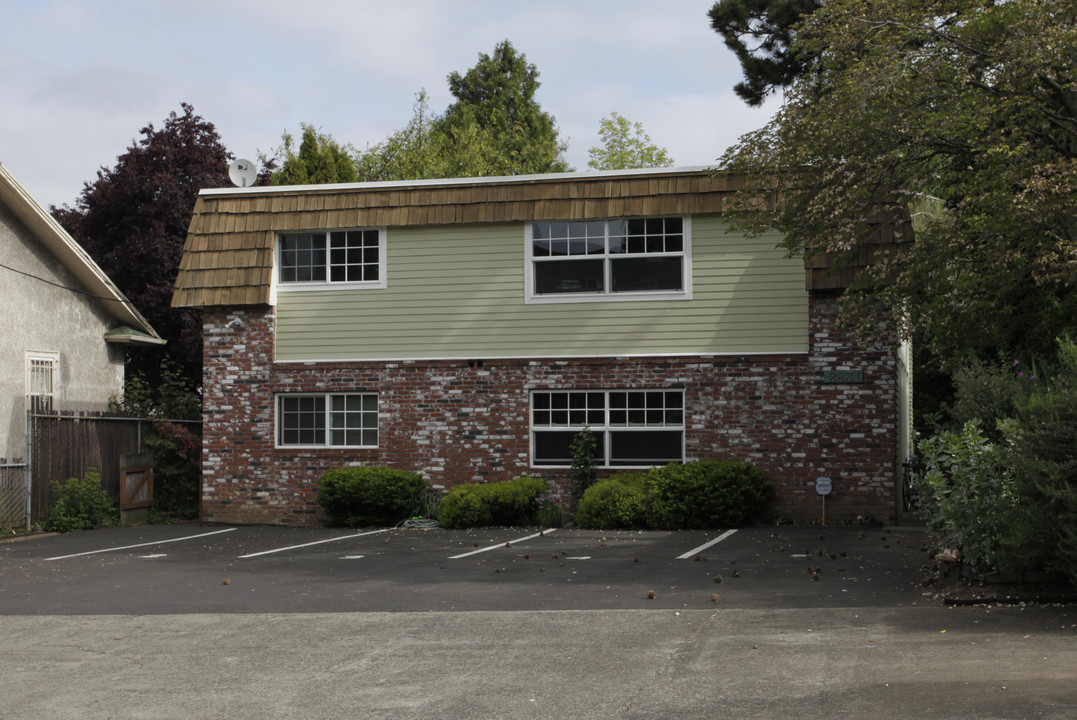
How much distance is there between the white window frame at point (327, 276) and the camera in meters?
19.4

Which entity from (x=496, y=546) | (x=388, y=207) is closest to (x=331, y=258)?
(x=388, y=207)

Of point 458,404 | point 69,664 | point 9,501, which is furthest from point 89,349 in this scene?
point 69,664

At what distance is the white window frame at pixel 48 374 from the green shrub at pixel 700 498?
38.2 feet

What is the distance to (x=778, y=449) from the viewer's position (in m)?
17.6

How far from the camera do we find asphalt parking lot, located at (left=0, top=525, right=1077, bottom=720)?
6.29m

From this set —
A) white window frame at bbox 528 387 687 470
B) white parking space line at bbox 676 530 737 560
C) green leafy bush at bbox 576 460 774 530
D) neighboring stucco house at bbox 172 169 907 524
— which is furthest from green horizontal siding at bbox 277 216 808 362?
white parking space line at bbox 676 530 737 560

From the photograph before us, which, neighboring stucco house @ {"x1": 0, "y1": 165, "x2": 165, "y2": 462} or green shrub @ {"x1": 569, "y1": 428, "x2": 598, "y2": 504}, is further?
neighboring stucco house @ {"x1": 0, "y1": 165, "x2": 165, "y2": 462}

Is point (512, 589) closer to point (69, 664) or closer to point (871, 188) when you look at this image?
point (69, 664)

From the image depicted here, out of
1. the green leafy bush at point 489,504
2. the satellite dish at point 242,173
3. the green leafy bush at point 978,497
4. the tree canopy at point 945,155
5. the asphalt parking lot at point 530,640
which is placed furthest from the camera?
the satellite dish at point 242,173

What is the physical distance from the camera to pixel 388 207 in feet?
63.2

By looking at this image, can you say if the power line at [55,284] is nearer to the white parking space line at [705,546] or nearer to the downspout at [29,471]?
the downspout at [29,471]

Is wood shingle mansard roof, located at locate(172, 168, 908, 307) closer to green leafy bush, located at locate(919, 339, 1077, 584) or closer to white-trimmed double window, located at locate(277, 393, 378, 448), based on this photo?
white-trimmed double window, located at locate(277, 393, 378, 448)

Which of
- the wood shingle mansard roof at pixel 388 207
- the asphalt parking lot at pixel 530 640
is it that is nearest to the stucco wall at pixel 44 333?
the wood shingle mansard roof at pixel 388 207

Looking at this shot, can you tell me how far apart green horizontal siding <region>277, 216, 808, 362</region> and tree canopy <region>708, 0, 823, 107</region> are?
479cm
